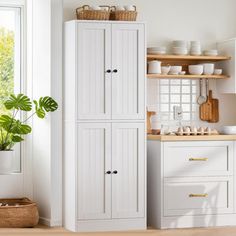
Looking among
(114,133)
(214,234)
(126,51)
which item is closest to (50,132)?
(114,133)

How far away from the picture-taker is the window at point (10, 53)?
278 inches

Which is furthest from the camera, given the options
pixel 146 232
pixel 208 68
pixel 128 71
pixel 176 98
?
pixel 176 98

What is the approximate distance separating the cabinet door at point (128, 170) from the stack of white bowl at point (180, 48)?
0.95 meters

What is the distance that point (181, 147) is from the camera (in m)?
6.54

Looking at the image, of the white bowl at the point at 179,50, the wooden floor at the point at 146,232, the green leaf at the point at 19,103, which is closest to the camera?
the wooden floor at the point at 146,232

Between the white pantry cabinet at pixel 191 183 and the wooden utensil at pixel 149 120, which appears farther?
the wooden utensil at pixel 149 120

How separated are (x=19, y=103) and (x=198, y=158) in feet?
5.83

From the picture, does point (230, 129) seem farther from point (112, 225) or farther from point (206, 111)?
point (112, 225)

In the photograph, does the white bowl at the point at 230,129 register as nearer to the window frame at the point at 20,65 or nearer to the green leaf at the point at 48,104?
the green leaf at the point at 48,104

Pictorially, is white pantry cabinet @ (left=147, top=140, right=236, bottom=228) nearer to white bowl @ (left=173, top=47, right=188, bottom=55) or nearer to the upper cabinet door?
the upper cabinet door

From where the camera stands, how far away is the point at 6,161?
675 centimetres

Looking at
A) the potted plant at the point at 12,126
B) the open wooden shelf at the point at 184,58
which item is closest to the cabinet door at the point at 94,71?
the potted plant at the point at 12,126

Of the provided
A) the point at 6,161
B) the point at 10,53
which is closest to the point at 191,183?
the point at 6,161

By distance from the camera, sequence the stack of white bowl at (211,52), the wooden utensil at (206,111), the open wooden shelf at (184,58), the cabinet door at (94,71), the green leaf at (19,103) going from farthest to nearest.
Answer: the wooden utensil at (206,111), the stack of white bowl at (211,52), the open wooden shelf at (184,58), the green leaf at (19,103), the cabinet door at (94,71)
